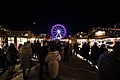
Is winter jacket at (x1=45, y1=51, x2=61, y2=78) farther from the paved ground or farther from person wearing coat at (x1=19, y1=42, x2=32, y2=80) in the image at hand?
the paved ground

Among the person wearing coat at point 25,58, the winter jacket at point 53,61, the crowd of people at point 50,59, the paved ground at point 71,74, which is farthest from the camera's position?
the paved ground at point 71,74

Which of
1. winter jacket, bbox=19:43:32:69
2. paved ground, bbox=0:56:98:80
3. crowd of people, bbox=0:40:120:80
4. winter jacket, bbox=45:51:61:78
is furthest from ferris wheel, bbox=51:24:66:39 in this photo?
winter jacket, bbox=45:51:61:78

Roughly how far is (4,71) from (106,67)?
10.1 m

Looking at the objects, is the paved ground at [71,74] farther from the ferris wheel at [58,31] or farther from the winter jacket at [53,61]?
the ferris wheel at [58,31]

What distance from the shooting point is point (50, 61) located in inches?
340

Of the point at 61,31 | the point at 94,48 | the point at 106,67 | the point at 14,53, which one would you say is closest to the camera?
the point at 106,67

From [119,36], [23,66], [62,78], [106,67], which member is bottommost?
[62,78]

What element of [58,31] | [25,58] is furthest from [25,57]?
[58,31]

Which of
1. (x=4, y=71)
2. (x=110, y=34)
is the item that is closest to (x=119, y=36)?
(x=110, y=34)

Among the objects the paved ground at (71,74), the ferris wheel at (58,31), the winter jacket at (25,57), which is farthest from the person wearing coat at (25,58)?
the ferris wheel at (58,31)

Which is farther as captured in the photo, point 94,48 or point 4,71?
point 94,48

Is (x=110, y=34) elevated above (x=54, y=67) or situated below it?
above

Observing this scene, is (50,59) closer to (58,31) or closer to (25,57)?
(25,57)

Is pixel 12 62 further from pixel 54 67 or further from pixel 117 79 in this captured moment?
pixel 117 79
